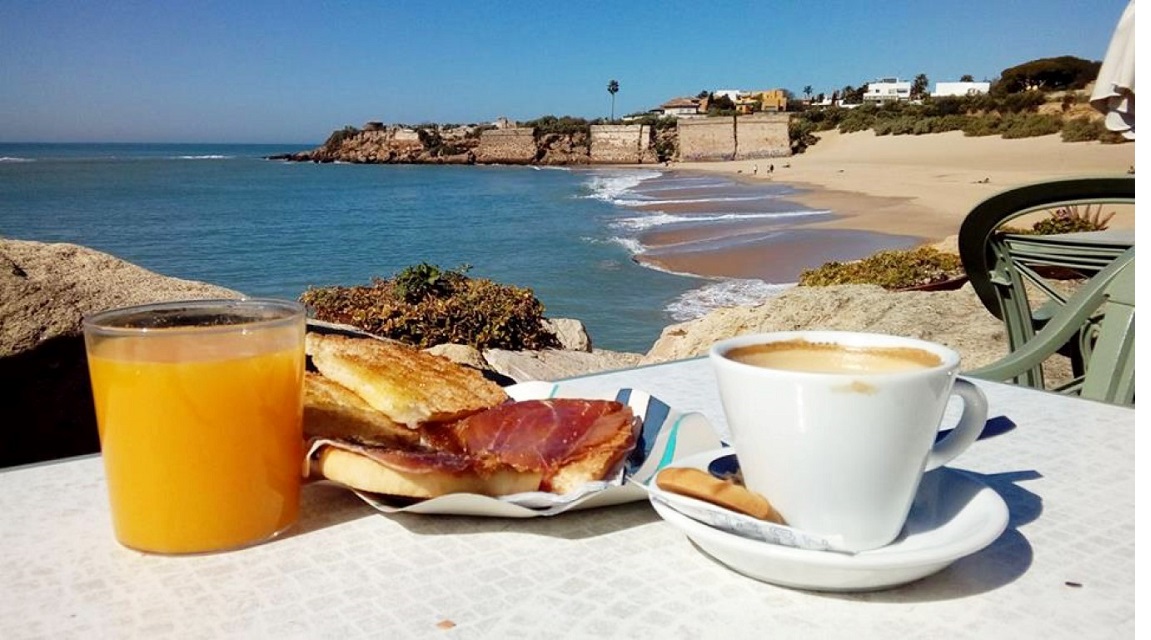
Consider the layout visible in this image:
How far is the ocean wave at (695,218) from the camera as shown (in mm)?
27656

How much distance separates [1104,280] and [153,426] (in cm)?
212

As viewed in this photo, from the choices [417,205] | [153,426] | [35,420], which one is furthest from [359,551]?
[417,205]

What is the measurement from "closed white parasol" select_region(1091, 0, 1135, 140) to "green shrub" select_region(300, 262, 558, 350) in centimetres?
501

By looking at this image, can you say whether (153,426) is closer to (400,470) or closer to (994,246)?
(400,470)

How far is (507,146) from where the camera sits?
83688mm

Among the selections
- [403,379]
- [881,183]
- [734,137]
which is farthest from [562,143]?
[403,379]

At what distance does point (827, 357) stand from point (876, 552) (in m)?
0.19

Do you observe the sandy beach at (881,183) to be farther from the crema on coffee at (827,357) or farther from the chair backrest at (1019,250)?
the crema on coffee at (827,357)

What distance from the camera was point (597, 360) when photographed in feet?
25.2

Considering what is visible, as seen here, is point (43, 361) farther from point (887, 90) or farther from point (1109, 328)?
point (887, 90)

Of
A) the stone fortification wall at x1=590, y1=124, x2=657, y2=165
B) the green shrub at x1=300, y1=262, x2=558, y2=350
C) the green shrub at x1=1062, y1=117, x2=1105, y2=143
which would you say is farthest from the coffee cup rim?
the stone fortification wall at x1=590, y1=124, x2=657, y2=165

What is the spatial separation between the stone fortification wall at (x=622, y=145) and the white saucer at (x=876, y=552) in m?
75.7

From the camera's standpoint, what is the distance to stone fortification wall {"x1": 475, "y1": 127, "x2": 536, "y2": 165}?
82.4 metres

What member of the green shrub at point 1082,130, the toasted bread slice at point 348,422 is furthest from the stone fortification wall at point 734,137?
the toasted bread slice at point 348,422
